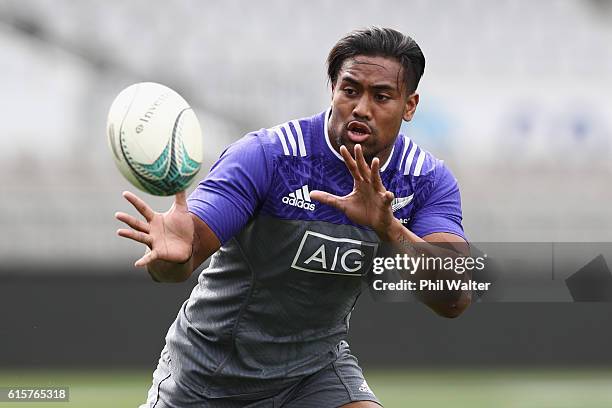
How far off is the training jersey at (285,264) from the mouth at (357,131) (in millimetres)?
143

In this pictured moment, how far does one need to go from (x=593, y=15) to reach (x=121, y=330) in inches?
318

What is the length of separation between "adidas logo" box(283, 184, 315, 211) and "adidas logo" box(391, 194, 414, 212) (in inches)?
14.2

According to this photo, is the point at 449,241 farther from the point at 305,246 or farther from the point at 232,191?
the point at 232,191

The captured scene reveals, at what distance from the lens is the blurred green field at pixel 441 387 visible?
27.4ft

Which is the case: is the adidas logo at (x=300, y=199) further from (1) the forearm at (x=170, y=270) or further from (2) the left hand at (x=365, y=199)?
(1) the forearm at (x=170, y=270)

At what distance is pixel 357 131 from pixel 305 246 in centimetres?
53

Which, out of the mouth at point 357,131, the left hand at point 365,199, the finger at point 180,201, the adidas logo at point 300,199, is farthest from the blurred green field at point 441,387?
the finger at point 180,201

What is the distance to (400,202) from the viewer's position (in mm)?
4281

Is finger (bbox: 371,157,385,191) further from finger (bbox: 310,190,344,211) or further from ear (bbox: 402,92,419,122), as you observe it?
ear (bbox: 402,92,419,122)

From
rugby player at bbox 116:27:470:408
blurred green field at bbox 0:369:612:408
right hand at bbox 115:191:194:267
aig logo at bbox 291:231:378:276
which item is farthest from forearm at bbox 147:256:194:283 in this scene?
blurred green field at bbox 0:369:612:408

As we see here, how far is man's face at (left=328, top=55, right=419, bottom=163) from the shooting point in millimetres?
4105

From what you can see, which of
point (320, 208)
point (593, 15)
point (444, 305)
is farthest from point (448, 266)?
point (593, 15)

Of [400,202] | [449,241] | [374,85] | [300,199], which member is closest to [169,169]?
[300,199]

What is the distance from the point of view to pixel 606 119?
12.9 meters
